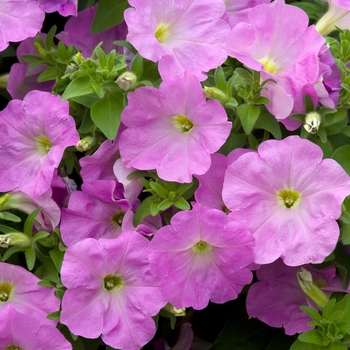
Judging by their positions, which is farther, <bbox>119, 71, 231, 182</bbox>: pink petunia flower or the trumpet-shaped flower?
the trumpet-shaped flower

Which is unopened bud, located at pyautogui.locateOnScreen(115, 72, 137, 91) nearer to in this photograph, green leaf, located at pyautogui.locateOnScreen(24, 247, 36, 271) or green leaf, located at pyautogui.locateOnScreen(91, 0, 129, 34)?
green leaf, located at pyautogui.locateOnScreen(91, 0, 129, 34)

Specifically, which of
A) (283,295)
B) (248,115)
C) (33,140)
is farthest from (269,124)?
(33,140)

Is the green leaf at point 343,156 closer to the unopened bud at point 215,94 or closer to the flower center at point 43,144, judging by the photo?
the unopened bud at point 215,94

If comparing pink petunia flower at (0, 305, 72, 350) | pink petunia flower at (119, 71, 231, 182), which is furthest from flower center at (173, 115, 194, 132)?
pink petunia flower at (0, 305, 72, 350)

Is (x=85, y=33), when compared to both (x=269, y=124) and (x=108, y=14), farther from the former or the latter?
(x=269, y=124)

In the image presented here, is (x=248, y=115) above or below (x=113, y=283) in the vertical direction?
above

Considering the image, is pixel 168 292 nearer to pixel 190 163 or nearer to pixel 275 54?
pixel 190 163

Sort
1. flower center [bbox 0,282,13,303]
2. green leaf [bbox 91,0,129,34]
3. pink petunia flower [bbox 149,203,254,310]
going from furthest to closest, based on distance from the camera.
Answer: green leaf [bbox 91,0,129,34]
flower center [bbox 0,282,13,303]
pink petunia flower [bbox 149,203,254,310]

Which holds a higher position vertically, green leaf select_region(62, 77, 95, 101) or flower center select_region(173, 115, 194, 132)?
green leaf select_region(62, 77, 95, 101)
